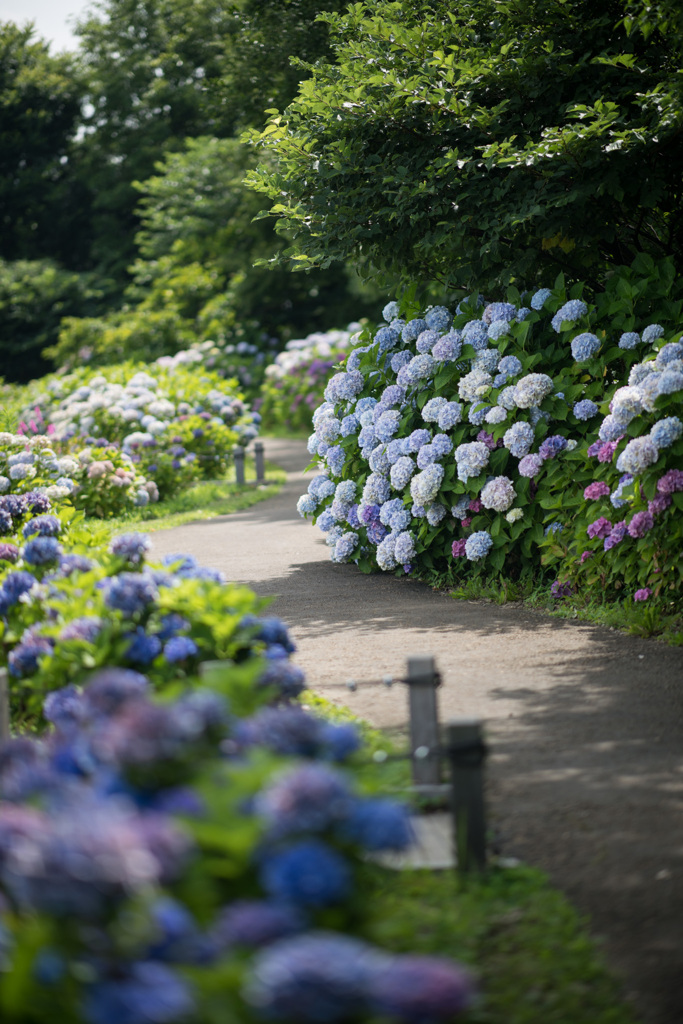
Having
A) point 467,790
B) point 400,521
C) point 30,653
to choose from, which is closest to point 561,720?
point 467,790

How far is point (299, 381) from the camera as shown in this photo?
22.2 meters

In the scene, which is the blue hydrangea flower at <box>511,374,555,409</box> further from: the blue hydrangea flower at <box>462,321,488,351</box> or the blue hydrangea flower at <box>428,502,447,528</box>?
the blue hydrangea flower at <box>428,502,447,528</box>

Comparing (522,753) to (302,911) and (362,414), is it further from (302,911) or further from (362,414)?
(362,414)

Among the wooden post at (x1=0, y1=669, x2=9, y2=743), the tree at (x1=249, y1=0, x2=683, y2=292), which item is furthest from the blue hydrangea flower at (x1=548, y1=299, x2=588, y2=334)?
the wooden post at (x1=0, y1=669, x2=9, y2=743)

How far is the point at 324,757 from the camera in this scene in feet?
8.11

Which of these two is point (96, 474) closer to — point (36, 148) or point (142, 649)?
point (142, 649)

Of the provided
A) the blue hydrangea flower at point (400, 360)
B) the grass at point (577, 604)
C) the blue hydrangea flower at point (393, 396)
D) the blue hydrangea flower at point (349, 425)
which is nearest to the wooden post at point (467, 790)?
the grass at point (577, 604)

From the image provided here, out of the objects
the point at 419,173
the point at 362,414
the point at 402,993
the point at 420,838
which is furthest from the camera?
the point at 362,414

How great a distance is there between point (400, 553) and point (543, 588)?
49.8 inches

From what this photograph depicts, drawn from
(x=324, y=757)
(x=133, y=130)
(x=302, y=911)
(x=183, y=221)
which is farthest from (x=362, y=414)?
(x=133, y=130)

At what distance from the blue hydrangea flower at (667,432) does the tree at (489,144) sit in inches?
71.6

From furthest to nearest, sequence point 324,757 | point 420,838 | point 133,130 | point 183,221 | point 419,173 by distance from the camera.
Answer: point 133,130 < point 183,221 < point 419,173 < point 420,838 < point 324,757

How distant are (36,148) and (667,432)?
130ft

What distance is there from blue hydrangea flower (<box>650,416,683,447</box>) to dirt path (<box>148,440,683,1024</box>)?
1.17 metres
